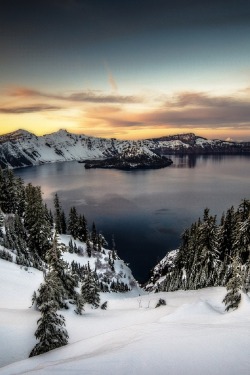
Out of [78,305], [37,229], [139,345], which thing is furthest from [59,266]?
[37,229]

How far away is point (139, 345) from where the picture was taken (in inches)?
490

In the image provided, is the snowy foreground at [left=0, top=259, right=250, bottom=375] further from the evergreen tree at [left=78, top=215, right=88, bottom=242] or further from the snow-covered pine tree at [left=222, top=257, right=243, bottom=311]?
the evergreen tree at [left=78, top=215, right=88, bottom=242]

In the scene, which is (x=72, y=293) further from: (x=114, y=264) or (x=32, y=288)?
(x=114, y=264)

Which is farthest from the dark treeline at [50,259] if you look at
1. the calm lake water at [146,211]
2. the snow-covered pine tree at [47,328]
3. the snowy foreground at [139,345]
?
the calm lake water at [146,211]

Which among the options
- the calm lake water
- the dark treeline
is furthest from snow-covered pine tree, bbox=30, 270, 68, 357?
the calm lake water

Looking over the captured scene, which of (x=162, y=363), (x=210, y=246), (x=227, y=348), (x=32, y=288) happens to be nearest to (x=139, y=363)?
(x=162, y=363)

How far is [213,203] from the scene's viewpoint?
13950cm

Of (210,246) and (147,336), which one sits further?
(210,246)

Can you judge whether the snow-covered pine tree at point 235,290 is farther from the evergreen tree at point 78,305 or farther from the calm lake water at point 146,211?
the calm lake water at point 146,211

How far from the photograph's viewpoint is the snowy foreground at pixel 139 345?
1069cm

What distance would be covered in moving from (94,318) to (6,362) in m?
8.93

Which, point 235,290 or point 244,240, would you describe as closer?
point 235,290

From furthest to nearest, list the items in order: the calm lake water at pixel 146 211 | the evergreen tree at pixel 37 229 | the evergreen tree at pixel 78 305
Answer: the calm lake water at pixel 146 211 → the evergreen tree at pixel 37 229 → the evergreen tree at pixel 78 305

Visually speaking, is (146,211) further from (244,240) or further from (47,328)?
(47,328)
